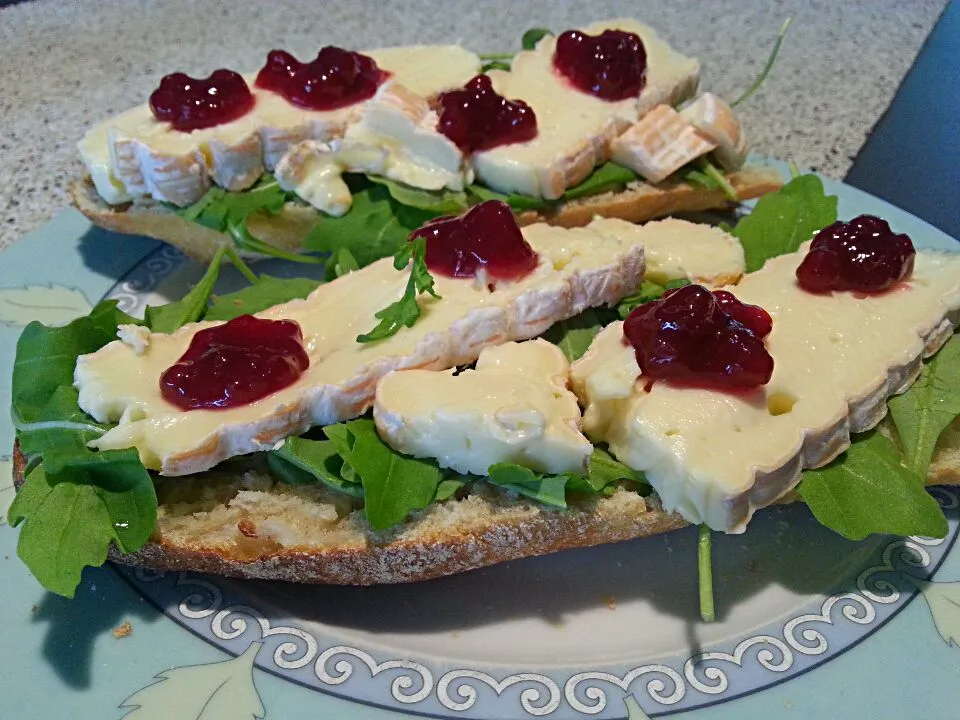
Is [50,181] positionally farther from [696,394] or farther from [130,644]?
A: [696,394]

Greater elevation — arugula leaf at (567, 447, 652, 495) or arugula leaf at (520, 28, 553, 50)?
arugula leaf at (520, 28, 553, 50)

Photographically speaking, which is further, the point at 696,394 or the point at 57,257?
the point at 57,257

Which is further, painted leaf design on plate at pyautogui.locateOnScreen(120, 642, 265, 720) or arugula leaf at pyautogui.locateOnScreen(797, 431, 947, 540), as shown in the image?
arugula leaf at pyautogui.locateOnScreen(797, 431, 947, 540)

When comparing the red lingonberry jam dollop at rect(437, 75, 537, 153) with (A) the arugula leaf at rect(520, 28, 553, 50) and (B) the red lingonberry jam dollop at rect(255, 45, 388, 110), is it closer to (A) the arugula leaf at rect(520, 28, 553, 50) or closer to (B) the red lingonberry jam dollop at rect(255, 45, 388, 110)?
(B) the red lingonberry jam dollop at rect(255, 45, 388, 110)

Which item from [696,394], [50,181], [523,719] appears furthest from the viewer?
[50,181]

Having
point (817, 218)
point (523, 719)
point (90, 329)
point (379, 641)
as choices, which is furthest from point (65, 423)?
point (817, 218)

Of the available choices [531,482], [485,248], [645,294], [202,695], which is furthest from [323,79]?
[202,695]

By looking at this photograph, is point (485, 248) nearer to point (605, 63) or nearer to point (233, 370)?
point (233, 370)

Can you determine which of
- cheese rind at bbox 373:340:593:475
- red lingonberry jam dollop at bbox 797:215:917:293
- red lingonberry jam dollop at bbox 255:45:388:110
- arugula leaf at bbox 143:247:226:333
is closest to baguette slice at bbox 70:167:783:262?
red lingonberry jam dollop at bbox 255:45:388:110
